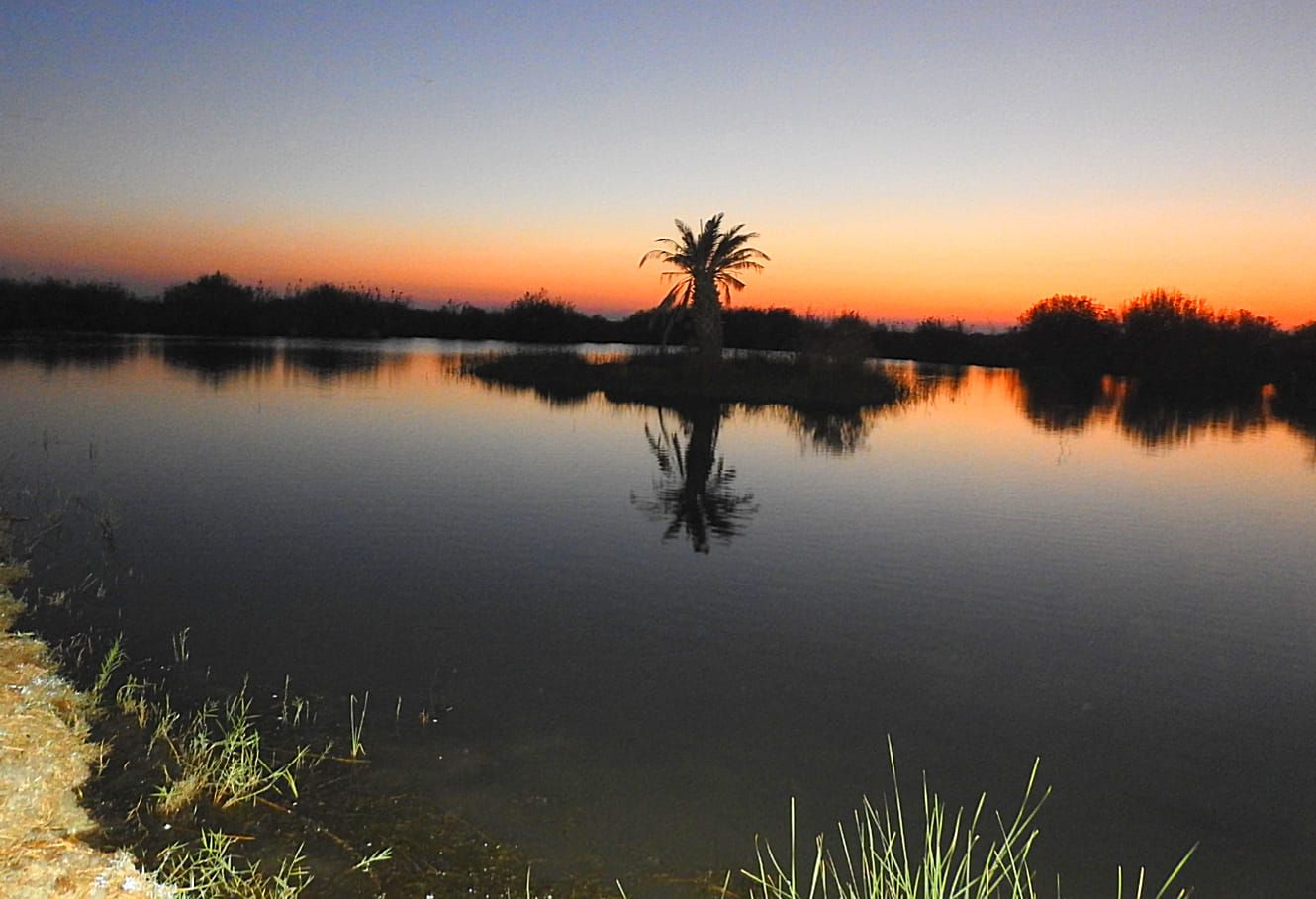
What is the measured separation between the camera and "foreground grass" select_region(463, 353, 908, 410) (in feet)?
103

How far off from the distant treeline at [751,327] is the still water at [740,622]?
162 ft

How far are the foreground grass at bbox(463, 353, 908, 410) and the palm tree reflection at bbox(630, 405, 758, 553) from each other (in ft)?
29.6

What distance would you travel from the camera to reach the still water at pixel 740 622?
500 cm

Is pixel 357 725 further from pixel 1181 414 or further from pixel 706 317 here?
pixel 1181 414

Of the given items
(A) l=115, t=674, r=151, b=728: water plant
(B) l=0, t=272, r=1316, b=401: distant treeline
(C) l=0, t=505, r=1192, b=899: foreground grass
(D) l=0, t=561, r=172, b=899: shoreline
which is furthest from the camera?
(B) l=0, t=272, r=1316, b=401: distant treeline

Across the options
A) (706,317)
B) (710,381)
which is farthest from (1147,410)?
(706,317)

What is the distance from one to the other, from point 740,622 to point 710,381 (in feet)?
83.2

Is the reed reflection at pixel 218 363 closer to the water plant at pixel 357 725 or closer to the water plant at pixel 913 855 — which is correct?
the water plant at pixel 357 725

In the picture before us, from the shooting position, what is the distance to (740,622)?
801 cm

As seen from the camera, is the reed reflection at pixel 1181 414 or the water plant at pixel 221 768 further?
the reed reflection at pixel 1181 414

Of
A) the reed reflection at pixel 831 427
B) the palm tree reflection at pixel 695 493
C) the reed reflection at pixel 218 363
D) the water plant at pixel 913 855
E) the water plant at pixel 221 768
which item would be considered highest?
the reed reflection at pixel 218 363

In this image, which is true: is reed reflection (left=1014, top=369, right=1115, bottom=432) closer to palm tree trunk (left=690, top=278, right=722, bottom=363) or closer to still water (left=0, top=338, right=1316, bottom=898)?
still water (left=0, top=338, right=1316, bottom=898)

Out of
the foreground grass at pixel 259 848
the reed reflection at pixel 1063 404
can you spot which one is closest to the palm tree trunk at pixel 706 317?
the reed reflection at pixel 1063 404

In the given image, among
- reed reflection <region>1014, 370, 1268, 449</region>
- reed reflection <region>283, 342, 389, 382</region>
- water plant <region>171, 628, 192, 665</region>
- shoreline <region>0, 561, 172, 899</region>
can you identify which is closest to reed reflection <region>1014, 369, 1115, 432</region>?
reed reflection <region>1014, 370, 1268, 449</region>
